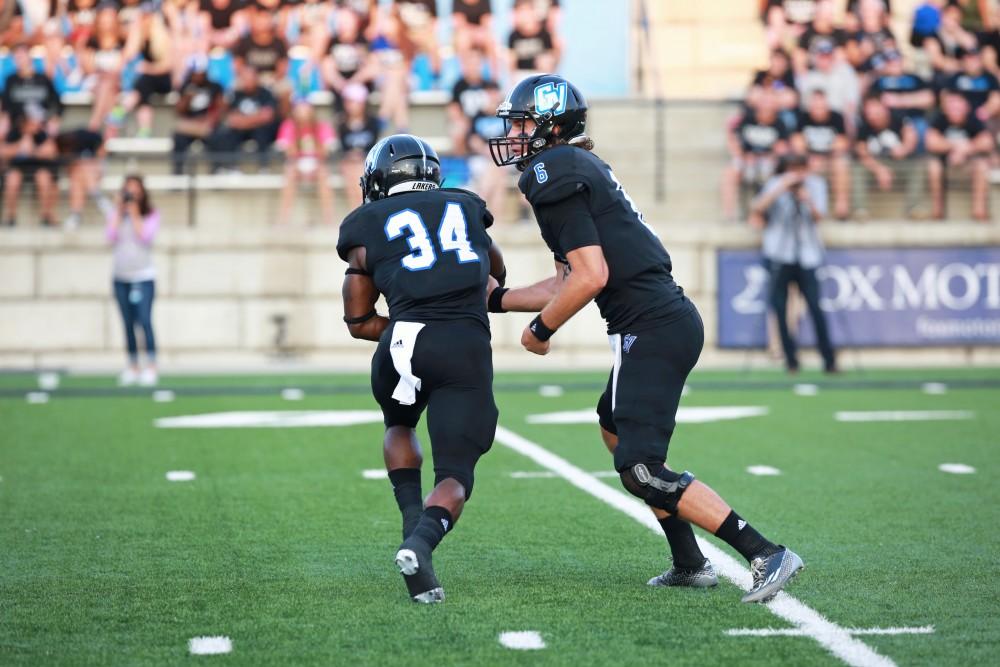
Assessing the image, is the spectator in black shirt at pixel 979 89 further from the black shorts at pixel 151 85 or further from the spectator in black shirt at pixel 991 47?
the black shorts at pixel 151 85

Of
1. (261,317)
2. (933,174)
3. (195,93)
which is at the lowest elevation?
(261,317)

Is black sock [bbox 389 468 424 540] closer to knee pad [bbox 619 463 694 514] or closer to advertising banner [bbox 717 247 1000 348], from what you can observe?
knee pad [bbox 619 463 694 514]

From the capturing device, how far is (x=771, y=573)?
511 cm

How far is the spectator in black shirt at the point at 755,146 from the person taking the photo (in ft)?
A: 57.5

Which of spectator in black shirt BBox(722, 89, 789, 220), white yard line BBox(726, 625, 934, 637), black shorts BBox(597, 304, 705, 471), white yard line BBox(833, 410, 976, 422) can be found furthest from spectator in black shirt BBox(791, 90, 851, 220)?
white yard line BBox(726, 625, 934, 637)

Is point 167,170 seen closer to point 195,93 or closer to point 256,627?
point 195,93

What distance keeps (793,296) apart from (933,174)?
232 centimetres

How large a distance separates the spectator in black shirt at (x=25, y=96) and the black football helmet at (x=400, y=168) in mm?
13004

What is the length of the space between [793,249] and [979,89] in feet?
13.7

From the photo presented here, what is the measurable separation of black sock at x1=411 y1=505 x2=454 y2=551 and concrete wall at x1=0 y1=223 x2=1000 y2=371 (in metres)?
12.0

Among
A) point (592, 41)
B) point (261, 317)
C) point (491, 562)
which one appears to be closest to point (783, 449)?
point (491, 562)

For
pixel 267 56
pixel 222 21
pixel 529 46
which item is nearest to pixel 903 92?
pixel 529 46

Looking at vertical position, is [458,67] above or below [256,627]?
above

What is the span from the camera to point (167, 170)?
1770 cm
